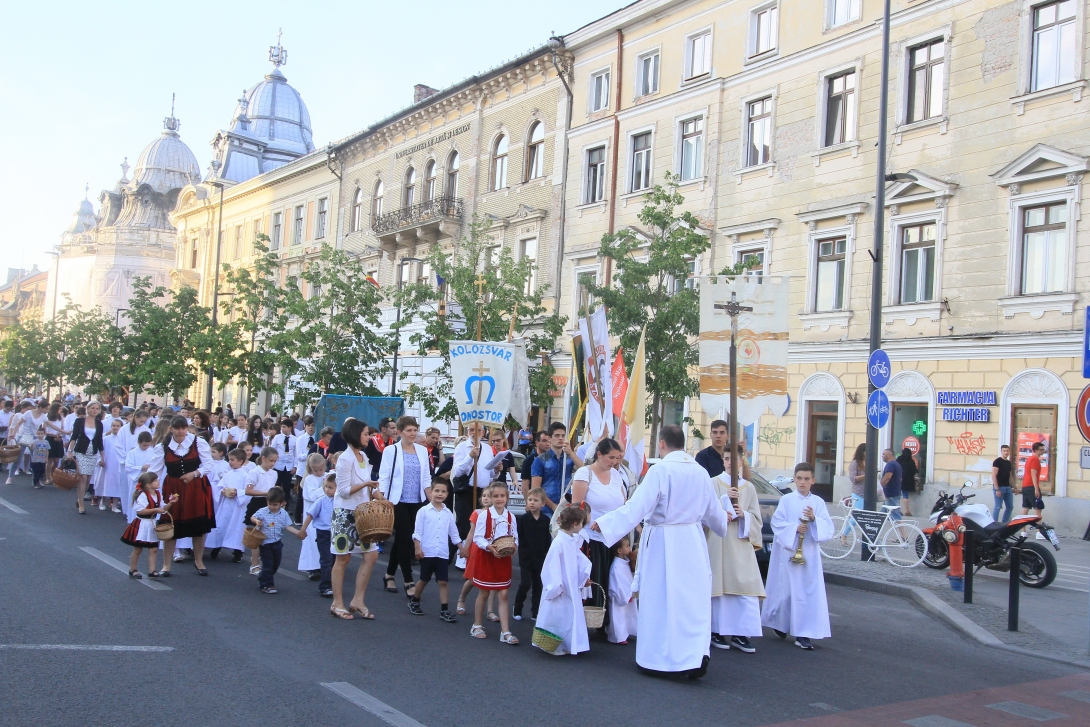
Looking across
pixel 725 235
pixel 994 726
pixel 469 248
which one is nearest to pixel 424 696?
pixel 994 726

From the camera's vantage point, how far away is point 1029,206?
761 inches

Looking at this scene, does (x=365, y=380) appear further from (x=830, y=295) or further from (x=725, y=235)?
→ (x=830, y=295)

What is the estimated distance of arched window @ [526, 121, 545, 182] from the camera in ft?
107

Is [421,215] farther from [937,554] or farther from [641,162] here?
[937,554]

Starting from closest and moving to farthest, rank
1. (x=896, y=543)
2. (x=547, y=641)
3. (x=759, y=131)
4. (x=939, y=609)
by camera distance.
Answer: (x=547, y=641), (x=939, y=609), (x=896, y=543), (x=759, y=131)

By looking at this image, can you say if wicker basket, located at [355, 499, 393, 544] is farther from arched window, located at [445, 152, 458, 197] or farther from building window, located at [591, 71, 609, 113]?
arched window, located at [445, 152, 458, 197]

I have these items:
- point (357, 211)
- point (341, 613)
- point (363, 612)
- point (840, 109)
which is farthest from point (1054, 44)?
point (357, 211)

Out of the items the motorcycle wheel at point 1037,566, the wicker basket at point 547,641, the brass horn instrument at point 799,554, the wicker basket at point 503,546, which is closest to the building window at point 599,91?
the motorcycle wheel at point 1037,566

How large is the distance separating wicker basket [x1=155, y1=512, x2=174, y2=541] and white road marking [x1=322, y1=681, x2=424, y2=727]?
4797mm

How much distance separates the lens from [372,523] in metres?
9.27

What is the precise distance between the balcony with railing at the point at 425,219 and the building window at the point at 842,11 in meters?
15.6

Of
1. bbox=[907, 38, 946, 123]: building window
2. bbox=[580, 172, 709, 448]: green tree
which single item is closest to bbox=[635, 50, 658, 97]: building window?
bbox=[580, 172, 709, 448]: green tree

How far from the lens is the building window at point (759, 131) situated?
25.2 metres

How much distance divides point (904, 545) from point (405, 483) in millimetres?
7956
